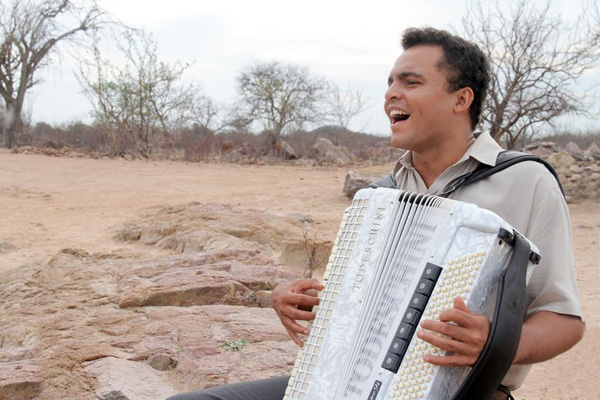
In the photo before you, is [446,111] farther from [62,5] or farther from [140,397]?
[62,5]

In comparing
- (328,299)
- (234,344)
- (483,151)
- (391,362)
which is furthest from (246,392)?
(234,344)

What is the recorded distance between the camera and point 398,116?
1749 mm

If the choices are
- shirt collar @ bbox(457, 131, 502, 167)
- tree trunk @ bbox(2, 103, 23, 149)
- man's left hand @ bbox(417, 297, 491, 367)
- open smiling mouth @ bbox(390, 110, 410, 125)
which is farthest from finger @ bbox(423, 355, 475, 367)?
tree trunk @ bbox(2, 103, 23, 149)

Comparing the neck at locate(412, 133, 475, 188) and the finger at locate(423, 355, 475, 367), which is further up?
the neck at locate(412, 133, 475, 188)

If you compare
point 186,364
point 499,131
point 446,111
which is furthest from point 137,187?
point 446,111

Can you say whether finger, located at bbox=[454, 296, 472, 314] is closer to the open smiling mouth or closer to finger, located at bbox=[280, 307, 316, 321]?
finger, located at bbox=[280, 307, 316, 321]

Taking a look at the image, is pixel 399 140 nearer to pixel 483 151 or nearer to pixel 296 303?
pixel 483 151

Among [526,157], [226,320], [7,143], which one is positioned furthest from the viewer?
[7,143]

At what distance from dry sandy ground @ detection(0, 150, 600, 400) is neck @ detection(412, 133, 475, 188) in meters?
2.25

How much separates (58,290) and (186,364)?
1.58 meters

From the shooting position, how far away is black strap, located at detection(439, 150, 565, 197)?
5.30 ft

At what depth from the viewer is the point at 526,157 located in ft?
5.32

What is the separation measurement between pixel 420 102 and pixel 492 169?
255mm

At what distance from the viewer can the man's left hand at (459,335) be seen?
127 centimetres
